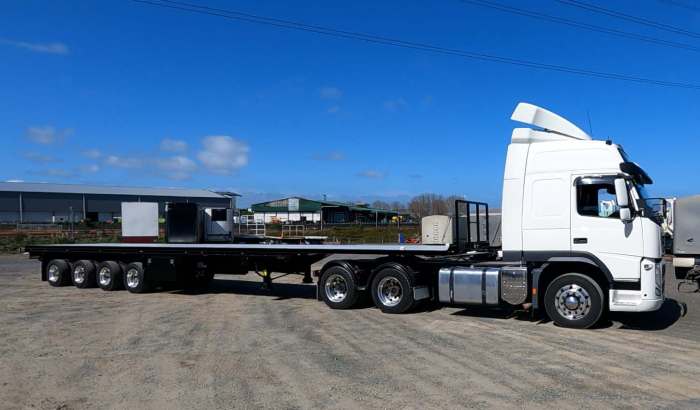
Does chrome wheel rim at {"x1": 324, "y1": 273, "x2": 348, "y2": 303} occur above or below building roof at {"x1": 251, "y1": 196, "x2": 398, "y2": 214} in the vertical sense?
below

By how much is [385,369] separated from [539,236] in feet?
14.9

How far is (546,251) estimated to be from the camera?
33.9 feet

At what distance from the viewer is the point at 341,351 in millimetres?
Result: 8438

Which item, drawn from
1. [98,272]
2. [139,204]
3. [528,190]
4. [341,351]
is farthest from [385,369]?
[139,204]

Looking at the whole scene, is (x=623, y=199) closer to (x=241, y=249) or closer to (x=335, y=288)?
(x=335, y=288)

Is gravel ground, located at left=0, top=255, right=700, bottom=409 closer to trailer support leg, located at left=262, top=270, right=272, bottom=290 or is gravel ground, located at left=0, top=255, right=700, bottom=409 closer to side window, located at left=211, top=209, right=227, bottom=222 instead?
trailer support leg, located at left=262, top=270, right=272, bottom=290

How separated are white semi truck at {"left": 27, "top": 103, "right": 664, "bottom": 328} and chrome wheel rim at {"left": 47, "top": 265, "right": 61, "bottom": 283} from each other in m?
9.31

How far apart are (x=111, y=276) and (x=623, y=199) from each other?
13613 mm

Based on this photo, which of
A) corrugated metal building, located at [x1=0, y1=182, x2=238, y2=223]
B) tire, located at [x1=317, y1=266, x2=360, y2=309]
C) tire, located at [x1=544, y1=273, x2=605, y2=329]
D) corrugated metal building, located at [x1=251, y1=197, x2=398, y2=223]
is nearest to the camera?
tire, located at [x1=544, y1=273, x2=605, y2=329]

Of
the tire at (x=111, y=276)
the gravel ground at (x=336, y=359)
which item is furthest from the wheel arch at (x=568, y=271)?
the tire at (x=111, y=276)

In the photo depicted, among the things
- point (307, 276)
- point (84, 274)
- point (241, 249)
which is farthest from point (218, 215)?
point (307, 276)

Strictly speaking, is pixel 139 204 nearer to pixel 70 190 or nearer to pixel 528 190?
pixel 528 190

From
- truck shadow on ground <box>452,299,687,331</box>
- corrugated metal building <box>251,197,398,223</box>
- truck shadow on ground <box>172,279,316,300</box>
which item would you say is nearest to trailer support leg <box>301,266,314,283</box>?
truck shadow on ground <box>172,279,316,300</box>

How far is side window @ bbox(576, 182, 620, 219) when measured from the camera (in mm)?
9914
